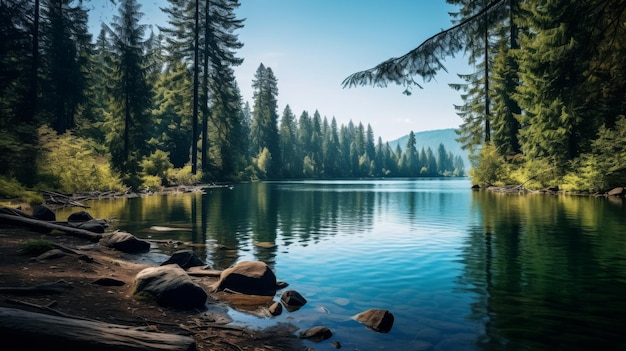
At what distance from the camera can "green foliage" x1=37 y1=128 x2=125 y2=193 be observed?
24.8 meters

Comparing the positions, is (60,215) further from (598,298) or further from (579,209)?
(579,209)

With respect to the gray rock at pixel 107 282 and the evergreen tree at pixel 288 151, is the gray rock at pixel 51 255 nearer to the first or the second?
the gray rock at pixel 107 282

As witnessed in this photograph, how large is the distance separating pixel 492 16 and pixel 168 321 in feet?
24.5

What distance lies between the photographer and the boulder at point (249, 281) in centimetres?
816

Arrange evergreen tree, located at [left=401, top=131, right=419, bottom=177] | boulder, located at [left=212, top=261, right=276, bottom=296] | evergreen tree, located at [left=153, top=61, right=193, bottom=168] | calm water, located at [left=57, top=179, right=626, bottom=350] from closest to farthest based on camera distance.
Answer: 1. calm water, located at [left=57, top=179, right=626, bottom=350]
2. boulder, located at [left=212, top=261, right=276, bottom=296]
3. evergreen tree, located at [left=153, top=61, right=193, bottom=168]
4. evergreen tree, located at [left=401, top=131, right=419, bottom=177]

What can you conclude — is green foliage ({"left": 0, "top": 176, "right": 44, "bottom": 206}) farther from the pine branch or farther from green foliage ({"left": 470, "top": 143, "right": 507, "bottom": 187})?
green foliage ({"left": 470, "top": 143, "right": 507, "bottom": 187})

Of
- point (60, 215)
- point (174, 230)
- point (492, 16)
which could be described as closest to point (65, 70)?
point (60, 215)

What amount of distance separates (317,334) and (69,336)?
3.39 meters

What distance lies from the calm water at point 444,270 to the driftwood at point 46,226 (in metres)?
2.44

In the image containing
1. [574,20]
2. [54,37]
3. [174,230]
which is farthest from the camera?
[54,37]

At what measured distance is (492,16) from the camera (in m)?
6.98

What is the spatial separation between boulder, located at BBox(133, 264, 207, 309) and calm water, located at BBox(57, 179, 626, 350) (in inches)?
34.9

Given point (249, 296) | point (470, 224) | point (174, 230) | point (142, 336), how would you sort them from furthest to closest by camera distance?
1. point (470, 224)
2. point (174, 230)
3. point (249, 296)
4. point (142, 336)

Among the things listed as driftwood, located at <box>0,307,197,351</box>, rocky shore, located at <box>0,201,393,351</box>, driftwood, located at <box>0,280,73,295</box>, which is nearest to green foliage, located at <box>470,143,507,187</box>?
rocky shore, located at <box>0,201,393,351</box>
